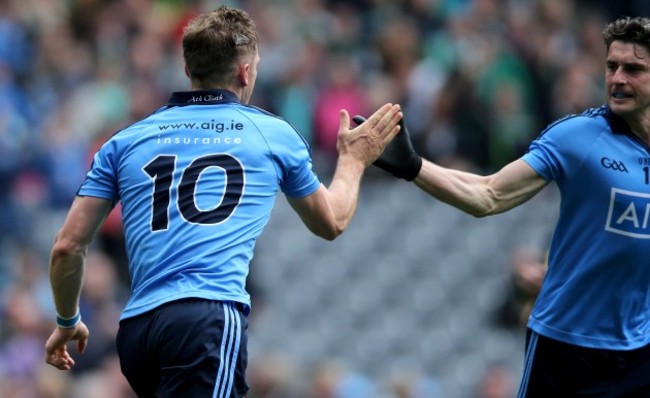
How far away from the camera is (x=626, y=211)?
7180mm

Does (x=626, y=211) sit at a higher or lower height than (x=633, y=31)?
lower

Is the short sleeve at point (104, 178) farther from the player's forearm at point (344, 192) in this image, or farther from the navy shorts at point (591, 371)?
the navy shorts at point (591, 371)

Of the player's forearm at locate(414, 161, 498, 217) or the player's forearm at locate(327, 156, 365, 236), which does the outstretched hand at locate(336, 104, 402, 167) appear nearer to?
the player's forearm at locate(327, 156, 365, 236)

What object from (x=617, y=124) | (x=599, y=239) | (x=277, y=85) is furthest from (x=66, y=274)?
(x=277, y=85)

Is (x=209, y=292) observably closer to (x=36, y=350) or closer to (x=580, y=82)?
(x=36, y=350)

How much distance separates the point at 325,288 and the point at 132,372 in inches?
332

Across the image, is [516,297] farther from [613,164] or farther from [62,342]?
[62,342]

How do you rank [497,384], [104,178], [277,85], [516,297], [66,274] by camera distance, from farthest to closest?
[277,85] → [516,297] → [497,384] → [66,274] → [104,178]

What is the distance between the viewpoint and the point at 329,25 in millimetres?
17141

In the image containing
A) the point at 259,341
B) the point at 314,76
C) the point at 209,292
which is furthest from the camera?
the point at 314,76

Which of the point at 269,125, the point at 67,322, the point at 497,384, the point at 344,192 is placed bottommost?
the point at 497,384

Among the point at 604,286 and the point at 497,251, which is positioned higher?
the point at 604,286

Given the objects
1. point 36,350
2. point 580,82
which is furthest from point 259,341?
point 580,82

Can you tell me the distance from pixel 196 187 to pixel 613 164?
202 centimetres
